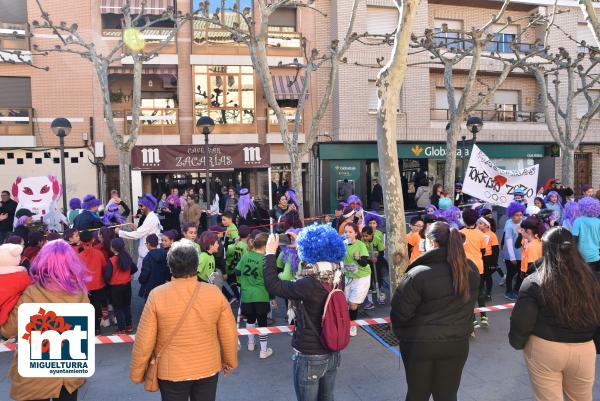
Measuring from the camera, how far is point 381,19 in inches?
732

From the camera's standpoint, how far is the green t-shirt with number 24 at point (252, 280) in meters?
5.34

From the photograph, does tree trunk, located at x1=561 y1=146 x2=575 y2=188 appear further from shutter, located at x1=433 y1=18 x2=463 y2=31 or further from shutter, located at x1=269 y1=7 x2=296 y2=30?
shutter, located at x1=269 y1=7 x2=296 y2=30

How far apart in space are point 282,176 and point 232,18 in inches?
244

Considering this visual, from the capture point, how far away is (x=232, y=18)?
17438 millimetres

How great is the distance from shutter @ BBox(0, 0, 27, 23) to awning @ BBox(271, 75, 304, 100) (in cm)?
893

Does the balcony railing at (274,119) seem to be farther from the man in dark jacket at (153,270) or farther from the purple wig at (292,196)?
the man in dark jacket at (153,270)

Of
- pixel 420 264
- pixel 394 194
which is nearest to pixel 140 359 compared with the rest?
pixel 420 264

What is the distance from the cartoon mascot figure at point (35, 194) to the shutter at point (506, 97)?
1821cm

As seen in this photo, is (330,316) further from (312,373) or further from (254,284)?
(254,284)

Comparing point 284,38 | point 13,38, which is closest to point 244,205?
point 284,38

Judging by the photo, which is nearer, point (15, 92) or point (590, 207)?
point (590, 207)

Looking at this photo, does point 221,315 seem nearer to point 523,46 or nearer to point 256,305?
point 256,305

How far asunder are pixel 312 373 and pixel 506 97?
20.8 meters

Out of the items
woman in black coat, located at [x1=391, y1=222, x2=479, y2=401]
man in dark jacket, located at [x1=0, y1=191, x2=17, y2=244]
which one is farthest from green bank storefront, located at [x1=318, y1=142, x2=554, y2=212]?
woman in black coat, located at [x1=391, y1=222, x2=479, y2=401]
